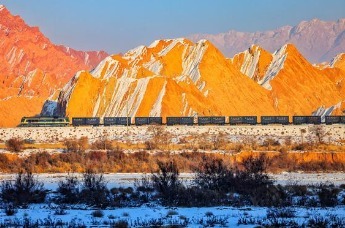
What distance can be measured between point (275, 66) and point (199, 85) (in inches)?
977

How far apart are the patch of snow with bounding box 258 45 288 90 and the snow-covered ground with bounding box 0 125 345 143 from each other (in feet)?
177

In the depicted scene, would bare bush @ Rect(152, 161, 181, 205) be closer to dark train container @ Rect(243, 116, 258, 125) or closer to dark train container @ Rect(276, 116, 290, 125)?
dark train container @ Rect(243, 116, 258, 125)

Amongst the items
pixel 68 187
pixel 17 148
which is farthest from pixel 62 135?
pixel 68 187

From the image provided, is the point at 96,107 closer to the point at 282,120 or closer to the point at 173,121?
the point at 173,121

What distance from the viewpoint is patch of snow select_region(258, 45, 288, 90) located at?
121306 millimetres

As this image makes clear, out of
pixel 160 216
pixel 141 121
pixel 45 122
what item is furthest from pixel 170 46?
pixel 160 216

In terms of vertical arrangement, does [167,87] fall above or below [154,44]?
below

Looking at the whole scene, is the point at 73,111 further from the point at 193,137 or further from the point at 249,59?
the point at 249,59

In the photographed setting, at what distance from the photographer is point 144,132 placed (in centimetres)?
6419

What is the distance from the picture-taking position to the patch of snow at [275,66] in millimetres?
121306

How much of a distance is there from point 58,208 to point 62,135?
1766 inches

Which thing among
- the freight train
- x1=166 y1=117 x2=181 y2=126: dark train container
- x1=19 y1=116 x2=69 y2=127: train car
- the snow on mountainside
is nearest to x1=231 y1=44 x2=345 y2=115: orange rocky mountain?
the snow on mountainside

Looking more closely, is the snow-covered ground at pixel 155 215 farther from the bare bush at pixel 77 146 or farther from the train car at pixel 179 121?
the train car at pixel 179 121

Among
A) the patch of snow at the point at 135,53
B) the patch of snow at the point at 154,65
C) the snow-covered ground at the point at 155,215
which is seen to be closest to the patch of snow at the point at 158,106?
the patch of snow at the point at 154,65
